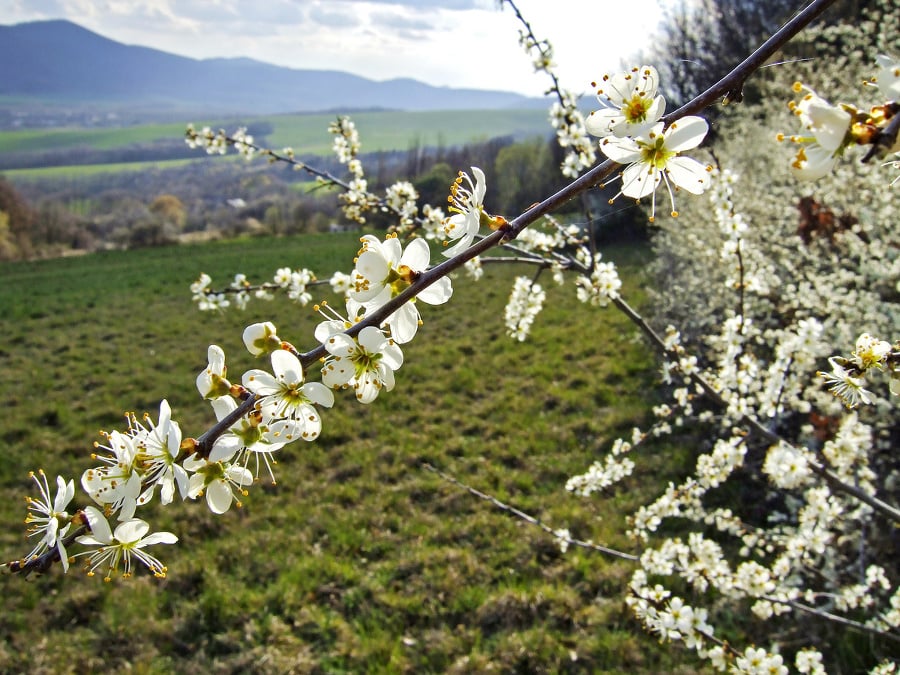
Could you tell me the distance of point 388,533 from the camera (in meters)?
4.50

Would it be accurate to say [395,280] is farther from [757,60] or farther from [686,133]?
[757,60]

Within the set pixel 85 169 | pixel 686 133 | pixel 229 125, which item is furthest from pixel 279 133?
pixel 686 133

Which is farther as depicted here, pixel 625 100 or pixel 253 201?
pixel 253 201

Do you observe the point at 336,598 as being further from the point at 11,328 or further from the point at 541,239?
the point at 11,328

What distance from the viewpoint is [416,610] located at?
146 inches

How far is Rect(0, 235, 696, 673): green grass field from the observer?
3.45 metres

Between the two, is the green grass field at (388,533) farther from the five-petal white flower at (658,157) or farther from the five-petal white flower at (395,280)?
the five-petal white flower at (658,157)

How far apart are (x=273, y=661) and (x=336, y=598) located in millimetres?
585

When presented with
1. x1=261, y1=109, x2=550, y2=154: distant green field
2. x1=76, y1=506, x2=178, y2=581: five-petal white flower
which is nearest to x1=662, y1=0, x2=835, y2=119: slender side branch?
x1=76, y1=506, x2=178, y2=581: five-petal white flower

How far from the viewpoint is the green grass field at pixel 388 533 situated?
11.3ft

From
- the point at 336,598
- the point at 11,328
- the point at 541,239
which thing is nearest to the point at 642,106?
the point at 541,239

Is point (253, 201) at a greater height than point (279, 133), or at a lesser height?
lesser

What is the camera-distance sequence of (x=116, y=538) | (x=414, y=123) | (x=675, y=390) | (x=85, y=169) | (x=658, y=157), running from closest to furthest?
(x=658, y=157) → (x=116, y=538) → (x=675, y=390) → (x=414, y=123) → (x=85, y=169)

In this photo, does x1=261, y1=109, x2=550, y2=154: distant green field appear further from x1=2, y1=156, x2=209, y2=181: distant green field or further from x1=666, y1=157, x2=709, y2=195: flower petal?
x1=666, y1=157, x2=709, y2=195: flower petal
